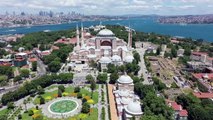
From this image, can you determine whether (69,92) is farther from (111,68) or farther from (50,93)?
(111,68)

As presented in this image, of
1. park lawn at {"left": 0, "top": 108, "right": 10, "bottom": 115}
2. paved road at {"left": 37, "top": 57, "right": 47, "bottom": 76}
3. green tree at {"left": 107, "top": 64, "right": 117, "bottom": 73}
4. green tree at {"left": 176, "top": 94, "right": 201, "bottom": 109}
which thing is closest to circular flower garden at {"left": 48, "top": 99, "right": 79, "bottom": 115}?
park lawn at {"left": 0, "top": 108, "right": 10, "bottom": 115}

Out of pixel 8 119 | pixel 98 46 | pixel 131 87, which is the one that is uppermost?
pixel 98 46

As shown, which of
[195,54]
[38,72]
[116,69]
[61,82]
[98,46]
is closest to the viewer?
[61,82]

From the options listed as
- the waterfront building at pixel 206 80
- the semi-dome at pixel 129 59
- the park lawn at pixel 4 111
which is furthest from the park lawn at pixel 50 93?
the waterfront building at pixel 206 80

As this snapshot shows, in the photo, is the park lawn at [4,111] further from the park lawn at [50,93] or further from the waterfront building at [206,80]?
the waterfront building at [206,80]

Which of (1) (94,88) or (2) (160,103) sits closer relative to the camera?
(2) (160,103)

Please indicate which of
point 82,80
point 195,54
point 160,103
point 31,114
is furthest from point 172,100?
point 195,54

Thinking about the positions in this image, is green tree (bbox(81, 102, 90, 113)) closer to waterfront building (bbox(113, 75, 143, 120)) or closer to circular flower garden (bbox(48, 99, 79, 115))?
circular flower garden (bbox(48, 99, 79, 115))

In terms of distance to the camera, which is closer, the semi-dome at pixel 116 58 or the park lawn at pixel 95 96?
the park lawn at pixel 95 96

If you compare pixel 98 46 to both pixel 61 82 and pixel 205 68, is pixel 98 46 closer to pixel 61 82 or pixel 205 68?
pixel 61 82

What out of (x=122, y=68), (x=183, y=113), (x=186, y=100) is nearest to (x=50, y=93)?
(x=122, y=68)

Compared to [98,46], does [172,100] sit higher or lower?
lower
